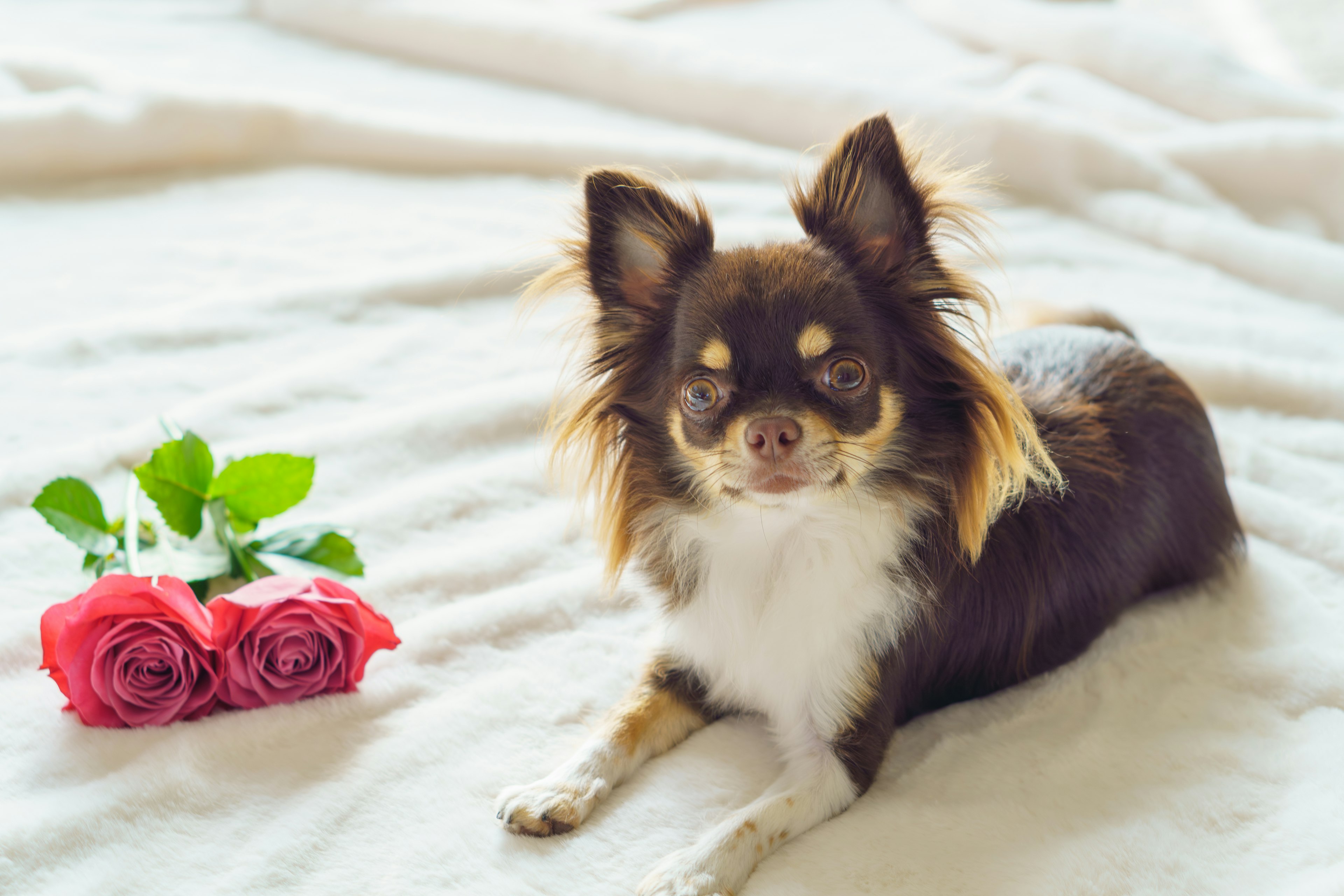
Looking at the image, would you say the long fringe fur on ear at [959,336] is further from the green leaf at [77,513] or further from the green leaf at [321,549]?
the green leaf at [77,513]

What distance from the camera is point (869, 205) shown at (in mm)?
1953

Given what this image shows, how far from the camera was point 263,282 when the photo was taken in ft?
11.6

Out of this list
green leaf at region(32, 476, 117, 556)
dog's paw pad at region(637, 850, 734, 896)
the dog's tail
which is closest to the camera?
dog's paw pad at region(637, 850, 734, 896)

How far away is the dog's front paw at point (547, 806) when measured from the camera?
71.4 inches

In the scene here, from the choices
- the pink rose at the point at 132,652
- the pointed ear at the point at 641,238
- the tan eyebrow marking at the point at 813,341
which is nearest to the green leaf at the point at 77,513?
the pink rose at the point at 132,652

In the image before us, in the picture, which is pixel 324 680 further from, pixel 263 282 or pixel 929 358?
pixel 263 282

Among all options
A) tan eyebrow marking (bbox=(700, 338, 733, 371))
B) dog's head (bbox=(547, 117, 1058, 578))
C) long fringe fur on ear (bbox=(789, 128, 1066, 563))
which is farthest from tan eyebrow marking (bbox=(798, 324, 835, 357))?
long fringe fur on ear (bbox=(789, 128, 1066, 563))

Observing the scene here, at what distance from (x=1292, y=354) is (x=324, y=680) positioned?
9.69ft

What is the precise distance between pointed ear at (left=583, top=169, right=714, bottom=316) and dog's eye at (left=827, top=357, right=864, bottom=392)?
349mm

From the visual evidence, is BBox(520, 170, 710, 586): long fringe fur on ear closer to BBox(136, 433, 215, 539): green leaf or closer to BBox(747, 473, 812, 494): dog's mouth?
BBox(747, 473, 812, 494): dog's mouth

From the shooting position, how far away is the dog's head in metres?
1.82

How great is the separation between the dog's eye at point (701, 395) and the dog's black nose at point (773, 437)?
0.12 meters

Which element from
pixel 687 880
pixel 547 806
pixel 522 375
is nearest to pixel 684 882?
pixel 687 880

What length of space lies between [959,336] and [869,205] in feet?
0.99
